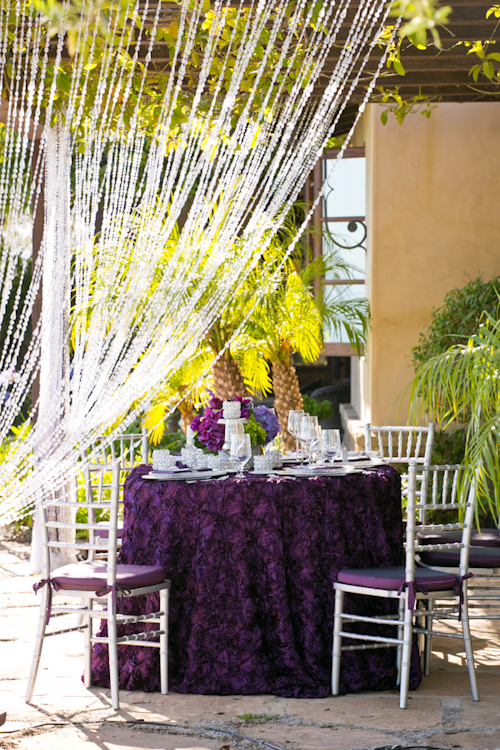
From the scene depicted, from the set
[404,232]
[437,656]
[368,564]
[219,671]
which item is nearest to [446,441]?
[404,232]

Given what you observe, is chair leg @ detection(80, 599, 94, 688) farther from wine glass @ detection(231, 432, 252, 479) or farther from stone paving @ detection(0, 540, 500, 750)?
wine glass @ detection(231, 432, 252, 479)

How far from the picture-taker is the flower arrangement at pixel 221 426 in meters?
3.84

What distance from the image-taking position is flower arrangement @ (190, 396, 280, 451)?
12.6ft

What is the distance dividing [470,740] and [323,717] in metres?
0.51

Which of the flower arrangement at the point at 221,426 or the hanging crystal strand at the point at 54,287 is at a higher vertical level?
the hanging crystal strand at the point at 54,287

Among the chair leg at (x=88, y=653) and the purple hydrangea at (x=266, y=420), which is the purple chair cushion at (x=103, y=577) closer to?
the chair leg at (x=88, y=653)

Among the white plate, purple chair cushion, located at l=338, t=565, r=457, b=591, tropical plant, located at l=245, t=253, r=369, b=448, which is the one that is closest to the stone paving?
purple chair cushion, located at l=338, t=565, r=457, b=591

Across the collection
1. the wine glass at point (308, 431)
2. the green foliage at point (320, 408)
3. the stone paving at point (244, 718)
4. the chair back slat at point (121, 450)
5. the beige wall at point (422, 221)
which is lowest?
the stone paving at point (244, 718)

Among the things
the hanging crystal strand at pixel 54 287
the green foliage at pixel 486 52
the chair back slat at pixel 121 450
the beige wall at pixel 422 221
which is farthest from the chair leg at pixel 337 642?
the beige wall at pixel 422 221

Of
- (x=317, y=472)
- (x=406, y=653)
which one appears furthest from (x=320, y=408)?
(x=406, y=653)

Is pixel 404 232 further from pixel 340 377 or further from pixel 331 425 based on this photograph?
pixel 340 377

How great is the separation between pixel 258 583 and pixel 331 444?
711mm

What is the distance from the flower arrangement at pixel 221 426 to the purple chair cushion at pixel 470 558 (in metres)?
0.88

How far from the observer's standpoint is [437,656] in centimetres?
392
